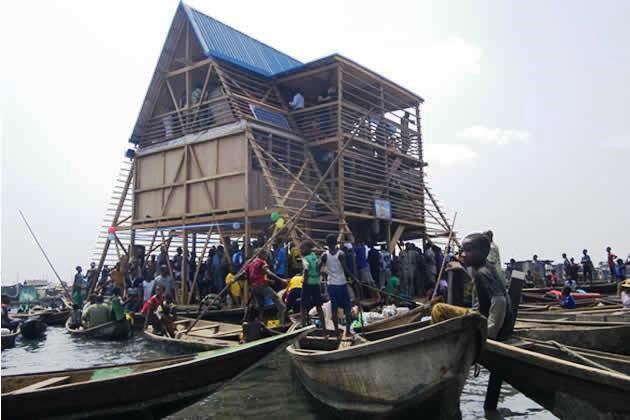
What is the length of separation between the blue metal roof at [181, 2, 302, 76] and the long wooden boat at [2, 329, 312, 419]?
11.8 metres

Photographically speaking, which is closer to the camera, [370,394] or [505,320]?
[370,394]

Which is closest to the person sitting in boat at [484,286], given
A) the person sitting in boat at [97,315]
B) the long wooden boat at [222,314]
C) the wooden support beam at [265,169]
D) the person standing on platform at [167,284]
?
the wooden support beam at [265,169]

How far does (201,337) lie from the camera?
30.9 ft

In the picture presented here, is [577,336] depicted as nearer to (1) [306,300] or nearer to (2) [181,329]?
(1) [306,300]

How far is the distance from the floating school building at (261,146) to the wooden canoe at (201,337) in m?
3.28

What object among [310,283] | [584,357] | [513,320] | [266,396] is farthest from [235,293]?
[584,357]

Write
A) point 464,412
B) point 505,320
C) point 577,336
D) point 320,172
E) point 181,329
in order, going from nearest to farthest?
point 505,320, point 464,412, point 577,336, point 181,329, point 320,172

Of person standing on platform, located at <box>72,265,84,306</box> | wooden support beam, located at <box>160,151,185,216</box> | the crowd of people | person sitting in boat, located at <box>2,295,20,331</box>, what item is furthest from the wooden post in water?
person standing on platform, located at <box>72,265,84,306</box>

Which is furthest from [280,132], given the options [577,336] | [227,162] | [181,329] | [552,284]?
[552,284]

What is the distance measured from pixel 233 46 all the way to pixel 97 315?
10.0 meters

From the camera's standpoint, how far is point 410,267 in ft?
52.5

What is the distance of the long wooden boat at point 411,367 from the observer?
14.0 feet

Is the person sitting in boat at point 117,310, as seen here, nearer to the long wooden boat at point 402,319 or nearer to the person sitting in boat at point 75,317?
the person sitting in boat at point 75,317

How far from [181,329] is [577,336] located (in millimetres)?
8008
